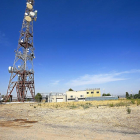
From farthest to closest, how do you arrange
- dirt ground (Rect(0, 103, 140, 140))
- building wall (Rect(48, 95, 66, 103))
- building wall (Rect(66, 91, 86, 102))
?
building wall (Rect(66, 91, 86, 102))
building wall (Rect(48, 95, 66, 103))
dirt ground (Rect(0, 103, 140, 140))

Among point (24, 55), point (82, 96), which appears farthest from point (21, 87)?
point (82, 96)

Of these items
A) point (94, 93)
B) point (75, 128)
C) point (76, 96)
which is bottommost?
point (76, 96)

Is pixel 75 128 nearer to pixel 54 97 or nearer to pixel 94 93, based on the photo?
pixel 54 97

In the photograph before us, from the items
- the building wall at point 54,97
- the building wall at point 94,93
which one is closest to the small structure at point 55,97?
the building wall at point 54,97

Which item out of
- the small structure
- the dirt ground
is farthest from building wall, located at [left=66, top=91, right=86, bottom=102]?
the dirt ground

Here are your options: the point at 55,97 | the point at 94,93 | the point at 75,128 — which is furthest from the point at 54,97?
the point at 75,128

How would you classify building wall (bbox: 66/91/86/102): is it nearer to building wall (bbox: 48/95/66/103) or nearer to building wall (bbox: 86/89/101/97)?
building wall (bbox: 48/95/66/103)

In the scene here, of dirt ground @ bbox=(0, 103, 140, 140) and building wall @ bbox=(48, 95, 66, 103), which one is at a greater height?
dirt ground @ bbox=(0, 103, 140, 140)

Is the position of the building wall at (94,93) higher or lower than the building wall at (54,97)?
higher

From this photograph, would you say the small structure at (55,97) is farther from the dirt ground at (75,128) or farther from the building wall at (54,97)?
the dirt ground at (75,128)

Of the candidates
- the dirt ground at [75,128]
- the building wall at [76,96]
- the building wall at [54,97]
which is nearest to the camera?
the dirt ground at [75,128]

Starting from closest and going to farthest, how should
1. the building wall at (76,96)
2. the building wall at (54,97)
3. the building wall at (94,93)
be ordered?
the building wall at (54,97), the building wall at (76,96), the building wall at (94,93)

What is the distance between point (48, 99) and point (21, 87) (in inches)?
793

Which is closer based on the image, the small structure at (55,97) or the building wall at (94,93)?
the small structure at (55,97)
